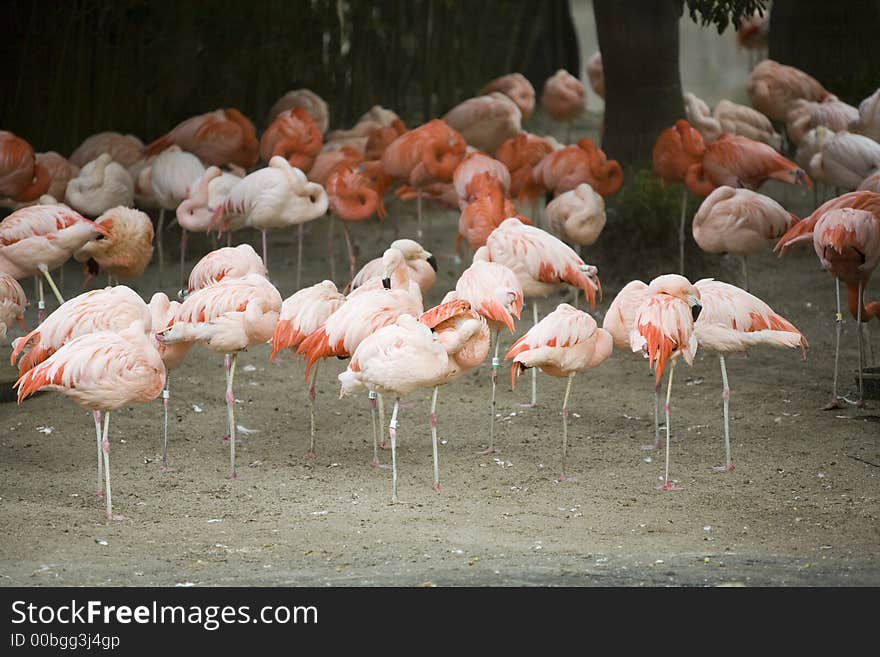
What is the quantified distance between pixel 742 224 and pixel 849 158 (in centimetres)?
146

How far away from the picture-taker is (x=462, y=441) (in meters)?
5.97

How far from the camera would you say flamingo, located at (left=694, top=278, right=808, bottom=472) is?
5.35 meters

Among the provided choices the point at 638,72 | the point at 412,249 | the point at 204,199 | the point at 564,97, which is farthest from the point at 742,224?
the point at 564,97

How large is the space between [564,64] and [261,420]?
8663mm

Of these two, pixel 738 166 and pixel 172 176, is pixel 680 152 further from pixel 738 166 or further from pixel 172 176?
pixel 172 176

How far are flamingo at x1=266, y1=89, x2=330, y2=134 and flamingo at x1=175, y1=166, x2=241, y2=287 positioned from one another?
247 centimetres

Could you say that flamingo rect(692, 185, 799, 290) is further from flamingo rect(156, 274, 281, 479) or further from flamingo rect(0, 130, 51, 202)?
flamingo rect(0, 130, 51, 202)

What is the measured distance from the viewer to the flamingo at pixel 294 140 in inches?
352

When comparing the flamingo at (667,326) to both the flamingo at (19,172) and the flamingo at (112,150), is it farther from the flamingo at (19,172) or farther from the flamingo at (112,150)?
the flamingo at (112,150)

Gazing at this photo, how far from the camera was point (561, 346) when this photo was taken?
5.25m

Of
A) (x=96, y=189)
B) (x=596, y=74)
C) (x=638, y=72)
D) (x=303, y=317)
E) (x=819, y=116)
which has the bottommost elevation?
→ (x=303, y=317)

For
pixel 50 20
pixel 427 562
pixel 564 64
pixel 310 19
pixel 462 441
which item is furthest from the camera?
pixel 564 64

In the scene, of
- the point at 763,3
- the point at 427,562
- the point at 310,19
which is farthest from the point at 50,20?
the point at 427,562
